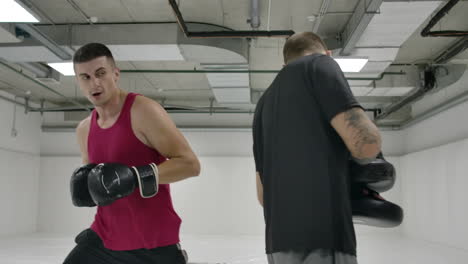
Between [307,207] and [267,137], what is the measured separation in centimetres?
28

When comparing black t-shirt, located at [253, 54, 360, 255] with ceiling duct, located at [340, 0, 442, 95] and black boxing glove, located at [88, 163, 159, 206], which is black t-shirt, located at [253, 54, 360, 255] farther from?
ceiling duct, located at [340, 0, 442, 95]

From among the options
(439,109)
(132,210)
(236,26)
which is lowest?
(132,210)

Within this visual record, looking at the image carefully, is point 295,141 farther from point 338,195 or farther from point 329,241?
point 329,241

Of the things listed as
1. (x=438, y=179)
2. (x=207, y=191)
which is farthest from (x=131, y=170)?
(x=207, y=191)

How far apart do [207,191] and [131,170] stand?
34.1 ft

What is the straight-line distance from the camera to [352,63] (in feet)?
21.4

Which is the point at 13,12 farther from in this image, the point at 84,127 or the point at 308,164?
the point at 308,164

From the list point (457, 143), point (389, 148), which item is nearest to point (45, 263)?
point (457, 143)

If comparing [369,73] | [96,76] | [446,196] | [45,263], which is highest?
[369,73]

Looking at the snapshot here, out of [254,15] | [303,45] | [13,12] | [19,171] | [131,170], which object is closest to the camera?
[303,45]

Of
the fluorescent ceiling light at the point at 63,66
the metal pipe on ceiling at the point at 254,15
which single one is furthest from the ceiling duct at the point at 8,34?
the metal pipe on ceiling at the point at 254,15

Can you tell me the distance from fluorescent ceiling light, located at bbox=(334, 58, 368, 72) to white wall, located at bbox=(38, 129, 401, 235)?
18.4 ft

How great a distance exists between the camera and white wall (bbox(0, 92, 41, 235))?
10664 millimetres

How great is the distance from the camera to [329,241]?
126cm
